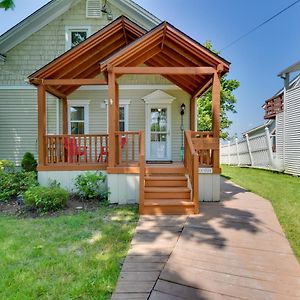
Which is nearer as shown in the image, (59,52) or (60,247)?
(60,247)

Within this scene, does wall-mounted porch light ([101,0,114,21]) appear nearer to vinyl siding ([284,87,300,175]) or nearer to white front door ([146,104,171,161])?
white front door ([146,104,171,161])

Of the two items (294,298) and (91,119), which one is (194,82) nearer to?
(91,119)

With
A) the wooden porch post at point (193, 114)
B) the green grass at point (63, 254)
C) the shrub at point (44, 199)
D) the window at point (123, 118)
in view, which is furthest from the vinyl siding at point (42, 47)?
the green grass at point (63, 254)

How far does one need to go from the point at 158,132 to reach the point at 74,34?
5.32 meters

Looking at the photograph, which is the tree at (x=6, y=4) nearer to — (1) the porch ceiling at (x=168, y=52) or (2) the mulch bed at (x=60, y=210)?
(1) the porch ceiling at (x=168, y=52)

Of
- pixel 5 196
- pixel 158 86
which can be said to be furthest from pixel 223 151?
pixel 5 196

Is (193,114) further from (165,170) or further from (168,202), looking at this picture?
(168,202)

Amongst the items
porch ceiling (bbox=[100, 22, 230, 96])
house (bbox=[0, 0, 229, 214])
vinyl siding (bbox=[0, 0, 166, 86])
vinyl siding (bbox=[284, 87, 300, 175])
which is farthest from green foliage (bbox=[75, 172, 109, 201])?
vinyl siding (bbox=[284, 87, 300, 175])

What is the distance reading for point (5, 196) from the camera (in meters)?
7.40

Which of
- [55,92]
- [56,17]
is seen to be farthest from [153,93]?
[56,17]

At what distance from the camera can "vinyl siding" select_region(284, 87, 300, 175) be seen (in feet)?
41.4

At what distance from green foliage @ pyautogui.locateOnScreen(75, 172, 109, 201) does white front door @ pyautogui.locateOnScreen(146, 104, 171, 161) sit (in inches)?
140

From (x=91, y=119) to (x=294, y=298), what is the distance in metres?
9.32

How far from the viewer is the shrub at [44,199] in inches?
250
